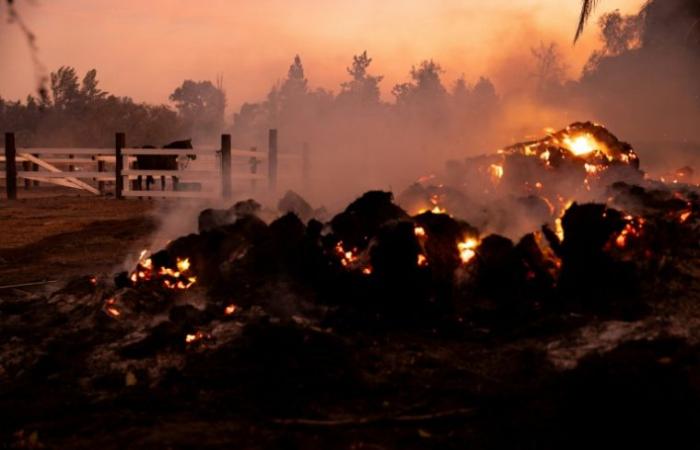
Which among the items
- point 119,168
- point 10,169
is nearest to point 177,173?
point 119,168

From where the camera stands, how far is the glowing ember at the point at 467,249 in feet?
19.8

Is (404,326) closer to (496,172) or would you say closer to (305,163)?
(496,172)

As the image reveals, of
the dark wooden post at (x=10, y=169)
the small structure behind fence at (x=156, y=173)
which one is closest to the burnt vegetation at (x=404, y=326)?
the small structure behind fence at (x=156, y=173)

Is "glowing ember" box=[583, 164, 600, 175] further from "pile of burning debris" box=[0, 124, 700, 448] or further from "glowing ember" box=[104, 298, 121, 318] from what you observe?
"glowing ember" box=[104, 298, 121, 318]

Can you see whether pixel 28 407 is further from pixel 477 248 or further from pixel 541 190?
pixel 541 190

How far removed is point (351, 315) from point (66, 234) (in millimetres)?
8589

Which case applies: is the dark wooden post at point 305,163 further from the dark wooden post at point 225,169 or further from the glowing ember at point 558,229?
the glowing ember at point 558,229

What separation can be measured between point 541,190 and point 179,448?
6069mm

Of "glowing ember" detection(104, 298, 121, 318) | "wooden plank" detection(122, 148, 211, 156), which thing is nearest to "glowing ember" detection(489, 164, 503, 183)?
"glowing ember" detection(104, 298, 121, 318)

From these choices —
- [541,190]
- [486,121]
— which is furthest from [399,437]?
[486,121]

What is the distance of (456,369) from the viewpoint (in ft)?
15.4

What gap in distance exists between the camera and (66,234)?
12.1 m

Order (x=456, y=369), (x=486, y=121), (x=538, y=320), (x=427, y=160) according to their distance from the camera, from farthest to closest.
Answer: (x=486, y=121), (x=427, y=160), (x=538, y=320), (x=456, y=369)

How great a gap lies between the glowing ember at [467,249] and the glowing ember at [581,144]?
3.15 metres
